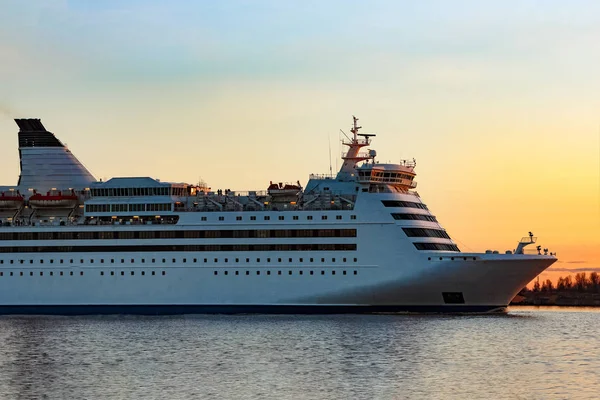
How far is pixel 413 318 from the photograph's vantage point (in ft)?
184

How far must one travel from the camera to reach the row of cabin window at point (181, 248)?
5928 cm

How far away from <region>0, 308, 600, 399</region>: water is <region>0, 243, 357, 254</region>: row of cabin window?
4199mm

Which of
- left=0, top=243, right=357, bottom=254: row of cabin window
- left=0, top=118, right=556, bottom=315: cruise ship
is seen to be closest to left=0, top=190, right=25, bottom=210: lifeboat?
left=0, top=118, right=556, bottom=315: cruise ship

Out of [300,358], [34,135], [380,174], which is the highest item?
[34,135]

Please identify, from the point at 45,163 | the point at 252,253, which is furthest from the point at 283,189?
the point at 45,163

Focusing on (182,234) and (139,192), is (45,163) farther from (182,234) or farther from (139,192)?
(182,234)

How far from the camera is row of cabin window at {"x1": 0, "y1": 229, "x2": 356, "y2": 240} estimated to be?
59562 mm

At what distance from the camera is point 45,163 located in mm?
68438

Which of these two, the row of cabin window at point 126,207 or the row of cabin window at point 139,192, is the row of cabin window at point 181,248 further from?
the row of cabin window at point 139,192

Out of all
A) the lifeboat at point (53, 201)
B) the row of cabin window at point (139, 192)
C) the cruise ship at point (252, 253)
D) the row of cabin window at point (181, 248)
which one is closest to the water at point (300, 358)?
the cruise ship at point (252, 253)

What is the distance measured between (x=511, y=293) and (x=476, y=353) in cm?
Result: 1667

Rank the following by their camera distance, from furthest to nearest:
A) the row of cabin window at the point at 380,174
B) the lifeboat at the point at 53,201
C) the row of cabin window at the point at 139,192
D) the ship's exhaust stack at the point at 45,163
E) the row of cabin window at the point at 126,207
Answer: the ship's exhaust stack at the point at 45,163 → the lifeboat at the point at 53,201 → the row of cabin window at the point at 139,192 → the row of cabin window at the point at 126,207 → the row of cabin window at the point at 380,174

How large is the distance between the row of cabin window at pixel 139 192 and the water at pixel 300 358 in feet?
29.4

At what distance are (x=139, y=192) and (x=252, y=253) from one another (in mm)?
9358
